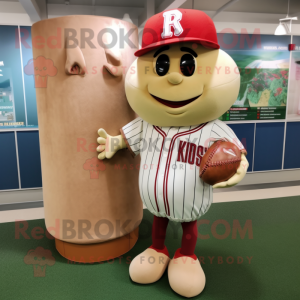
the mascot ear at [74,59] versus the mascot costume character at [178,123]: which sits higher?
the mascot ear at [74,59]

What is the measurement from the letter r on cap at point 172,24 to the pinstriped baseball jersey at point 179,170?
0.52 metres

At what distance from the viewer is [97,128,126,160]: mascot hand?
180 cm

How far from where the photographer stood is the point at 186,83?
1.45 meters

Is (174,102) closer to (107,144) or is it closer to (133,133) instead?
(133,133)

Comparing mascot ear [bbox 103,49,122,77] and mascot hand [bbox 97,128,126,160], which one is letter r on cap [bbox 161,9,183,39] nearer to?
mascot ear [bbox 103,49,122,77]

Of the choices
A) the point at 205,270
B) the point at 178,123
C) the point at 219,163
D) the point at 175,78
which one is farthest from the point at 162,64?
the point at 205,270

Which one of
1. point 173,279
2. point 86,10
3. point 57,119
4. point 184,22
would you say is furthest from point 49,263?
point 86,10

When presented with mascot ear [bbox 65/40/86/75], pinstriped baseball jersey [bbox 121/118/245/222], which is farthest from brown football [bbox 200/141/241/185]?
mascot ear [bbox 65/40/86/75]

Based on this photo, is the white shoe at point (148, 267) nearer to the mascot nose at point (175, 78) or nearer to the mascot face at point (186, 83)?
the mascot face at point (186, 83)

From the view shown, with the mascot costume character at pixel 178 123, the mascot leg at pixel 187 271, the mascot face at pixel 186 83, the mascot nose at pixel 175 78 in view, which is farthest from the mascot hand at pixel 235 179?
the mascot nose at pixel 175 78

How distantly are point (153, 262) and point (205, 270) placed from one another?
40 centimetres

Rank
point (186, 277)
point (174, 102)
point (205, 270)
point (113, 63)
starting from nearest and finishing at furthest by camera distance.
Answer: point (174, 102) → point (186, 277) → point (113, 63) → point (205, 270)

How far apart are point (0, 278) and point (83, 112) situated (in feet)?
4.11

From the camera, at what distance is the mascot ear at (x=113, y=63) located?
5.71 ft
